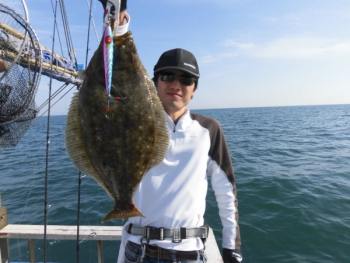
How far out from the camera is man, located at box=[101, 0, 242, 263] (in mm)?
2127

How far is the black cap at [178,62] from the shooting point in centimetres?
217

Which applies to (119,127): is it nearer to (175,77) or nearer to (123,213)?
(123,213)

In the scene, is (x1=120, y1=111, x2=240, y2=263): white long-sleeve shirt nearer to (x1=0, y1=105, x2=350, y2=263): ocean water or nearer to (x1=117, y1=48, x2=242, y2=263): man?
(x1=117, y1=48, x2=242, y2=263): man

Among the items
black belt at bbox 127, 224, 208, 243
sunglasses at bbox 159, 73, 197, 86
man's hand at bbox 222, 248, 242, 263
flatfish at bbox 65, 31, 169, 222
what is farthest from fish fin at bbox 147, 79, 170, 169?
man's hand at bbox 222, 248, 242, 263

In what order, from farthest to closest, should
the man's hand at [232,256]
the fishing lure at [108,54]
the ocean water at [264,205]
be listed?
the ocean water at [264,205] < the man's hand at [232,256] < the fishing lure at [108,54]

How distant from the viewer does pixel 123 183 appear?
5.72ft

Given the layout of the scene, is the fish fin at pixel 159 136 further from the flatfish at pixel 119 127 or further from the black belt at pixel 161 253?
the black belt at pixel 161 253

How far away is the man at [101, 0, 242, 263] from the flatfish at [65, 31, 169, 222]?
45cm

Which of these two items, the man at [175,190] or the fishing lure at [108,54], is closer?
the fishing lure at [108,54]

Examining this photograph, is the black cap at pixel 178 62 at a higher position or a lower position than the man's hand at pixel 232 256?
higher

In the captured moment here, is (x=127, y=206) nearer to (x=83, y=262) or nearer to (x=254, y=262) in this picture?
(x=83, y=262)

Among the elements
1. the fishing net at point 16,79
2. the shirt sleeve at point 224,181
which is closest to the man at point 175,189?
the shirt sleeve at point 224,181

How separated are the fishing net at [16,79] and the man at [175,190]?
302 centimetres

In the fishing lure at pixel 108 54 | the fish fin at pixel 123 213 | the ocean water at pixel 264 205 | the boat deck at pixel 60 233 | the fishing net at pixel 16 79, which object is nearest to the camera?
the fishing lure at pixel 108 54
